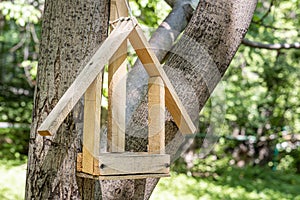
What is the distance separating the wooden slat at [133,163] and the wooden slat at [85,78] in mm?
213

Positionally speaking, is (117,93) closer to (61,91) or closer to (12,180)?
(61,91)

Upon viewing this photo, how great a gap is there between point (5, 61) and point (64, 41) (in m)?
9.09

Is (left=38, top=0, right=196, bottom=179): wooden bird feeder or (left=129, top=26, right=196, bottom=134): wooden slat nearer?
(left=38, top=0, right=196, bottom=179): wooden bird feeder

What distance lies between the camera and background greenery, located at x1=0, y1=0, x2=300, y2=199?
8.45 meters

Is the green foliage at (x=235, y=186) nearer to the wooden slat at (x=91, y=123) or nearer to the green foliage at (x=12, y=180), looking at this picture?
the green foliage at (x=12, y=180)

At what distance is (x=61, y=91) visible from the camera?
5.59 ft

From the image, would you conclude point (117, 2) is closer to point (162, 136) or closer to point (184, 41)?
point (184, 41)

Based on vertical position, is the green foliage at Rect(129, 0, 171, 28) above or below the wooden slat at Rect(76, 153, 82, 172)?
above

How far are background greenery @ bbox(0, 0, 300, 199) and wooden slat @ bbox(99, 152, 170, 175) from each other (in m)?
5.98

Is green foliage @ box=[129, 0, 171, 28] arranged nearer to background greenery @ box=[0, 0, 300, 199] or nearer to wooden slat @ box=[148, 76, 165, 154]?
wooden slat @ box=[148, 76, 165, 154]

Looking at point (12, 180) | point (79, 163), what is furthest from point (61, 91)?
point (12, 180)

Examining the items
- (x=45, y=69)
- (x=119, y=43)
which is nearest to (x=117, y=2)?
(x=119, y=43)

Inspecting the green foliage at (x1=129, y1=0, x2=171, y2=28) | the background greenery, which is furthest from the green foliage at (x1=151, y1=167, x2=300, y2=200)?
the green foliage at (x1=129, y1=0, x2=171, y2=28)

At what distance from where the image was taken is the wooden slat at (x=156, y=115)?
71.5 inches
